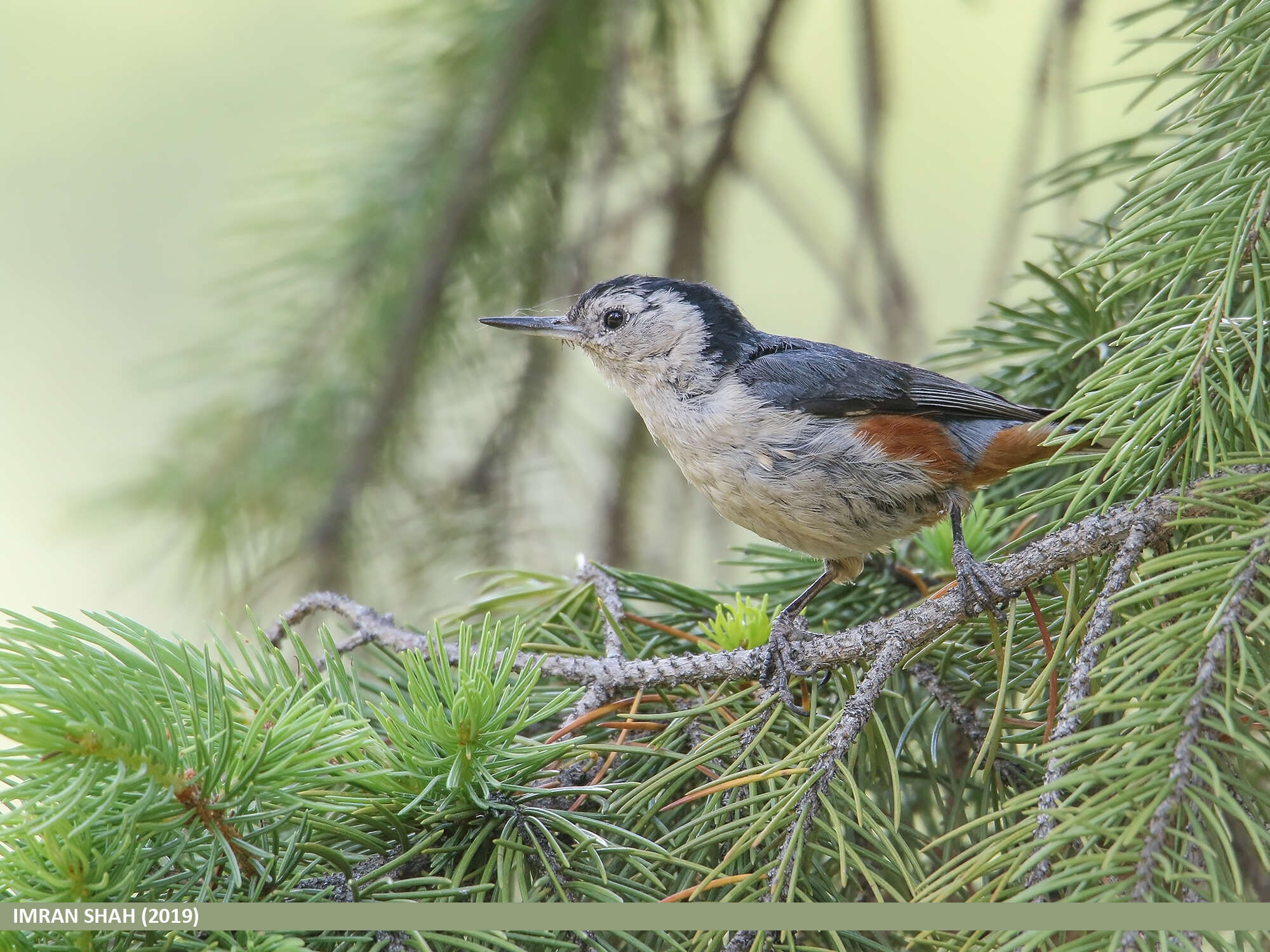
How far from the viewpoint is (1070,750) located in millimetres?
778

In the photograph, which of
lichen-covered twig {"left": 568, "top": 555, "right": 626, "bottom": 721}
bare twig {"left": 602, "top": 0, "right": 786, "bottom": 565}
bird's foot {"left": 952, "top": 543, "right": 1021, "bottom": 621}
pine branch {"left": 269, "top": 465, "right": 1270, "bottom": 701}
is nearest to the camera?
pine branch {"left": 269, "top": 465, "right": 1270, "bottom": 701}

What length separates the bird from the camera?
1617 mm

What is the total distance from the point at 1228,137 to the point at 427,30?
165 cm

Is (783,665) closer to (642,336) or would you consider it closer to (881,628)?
(881,628)

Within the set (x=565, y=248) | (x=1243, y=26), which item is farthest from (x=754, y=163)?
(x=1243, y=26)

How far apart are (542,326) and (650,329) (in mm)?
209

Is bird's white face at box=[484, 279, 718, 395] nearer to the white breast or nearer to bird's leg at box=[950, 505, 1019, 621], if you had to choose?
the white breast

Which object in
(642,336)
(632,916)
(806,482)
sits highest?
(642,336)

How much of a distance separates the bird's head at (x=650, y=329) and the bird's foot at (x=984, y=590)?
786mm

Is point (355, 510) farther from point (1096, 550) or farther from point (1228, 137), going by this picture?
point (1228, 137)

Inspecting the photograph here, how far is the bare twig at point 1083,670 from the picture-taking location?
0.82m

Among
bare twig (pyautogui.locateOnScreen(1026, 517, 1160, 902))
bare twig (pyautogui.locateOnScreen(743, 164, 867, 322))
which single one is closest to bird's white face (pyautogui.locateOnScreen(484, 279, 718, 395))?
bare twig (pyautogui.locateOnScreen(743, 164, 867, 322))

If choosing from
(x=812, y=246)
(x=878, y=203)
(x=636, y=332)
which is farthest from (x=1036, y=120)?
(x=636, y=332)

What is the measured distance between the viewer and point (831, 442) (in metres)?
1.68
